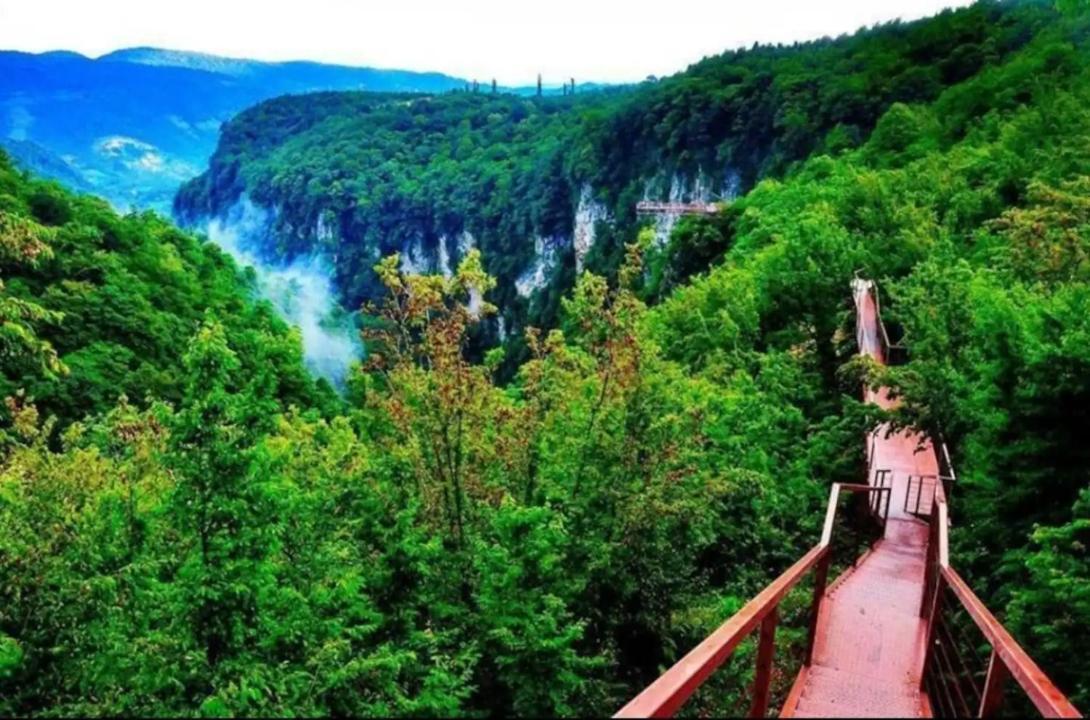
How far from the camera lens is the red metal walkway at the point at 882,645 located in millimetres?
3137

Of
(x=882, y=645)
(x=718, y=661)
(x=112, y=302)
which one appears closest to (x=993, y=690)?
(x=718, y=661)

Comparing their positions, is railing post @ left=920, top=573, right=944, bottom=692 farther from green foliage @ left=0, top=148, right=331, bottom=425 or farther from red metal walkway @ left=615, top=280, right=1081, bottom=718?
green foliage @ left=0, top=148, right=331, bottom=425

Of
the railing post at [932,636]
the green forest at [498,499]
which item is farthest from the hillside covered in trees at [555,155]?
the railing post at [932,636]

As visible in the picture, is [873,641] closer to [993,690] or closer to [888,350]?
[993,690]

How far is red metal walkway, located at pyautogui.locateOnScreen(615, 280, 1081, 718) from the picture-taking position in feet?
10.3

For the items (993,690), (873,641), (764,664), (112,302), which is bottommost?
(112,302)

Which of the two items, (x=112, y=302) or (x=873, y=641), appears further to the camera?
(x=112, y=302)

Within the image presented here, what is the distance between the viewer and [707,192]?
76.2 m

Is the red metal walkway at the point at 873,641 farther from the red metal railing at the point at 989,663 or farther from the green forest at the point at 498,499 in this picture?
the green forest at the point at 498,499

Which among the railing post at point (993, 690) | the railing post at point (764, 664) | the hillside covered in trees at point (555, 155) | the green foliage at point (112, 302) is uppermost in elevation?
the hillside covered in trees at point (555, 155)

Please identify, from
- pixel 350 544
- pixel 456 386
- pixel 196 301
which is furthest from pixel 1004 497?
pixel 196 301

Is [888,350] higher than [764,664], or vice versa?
[888,350]

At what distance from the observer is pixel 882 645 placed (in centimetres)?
648

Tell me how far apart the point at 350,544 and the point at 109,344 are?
3106 cm
